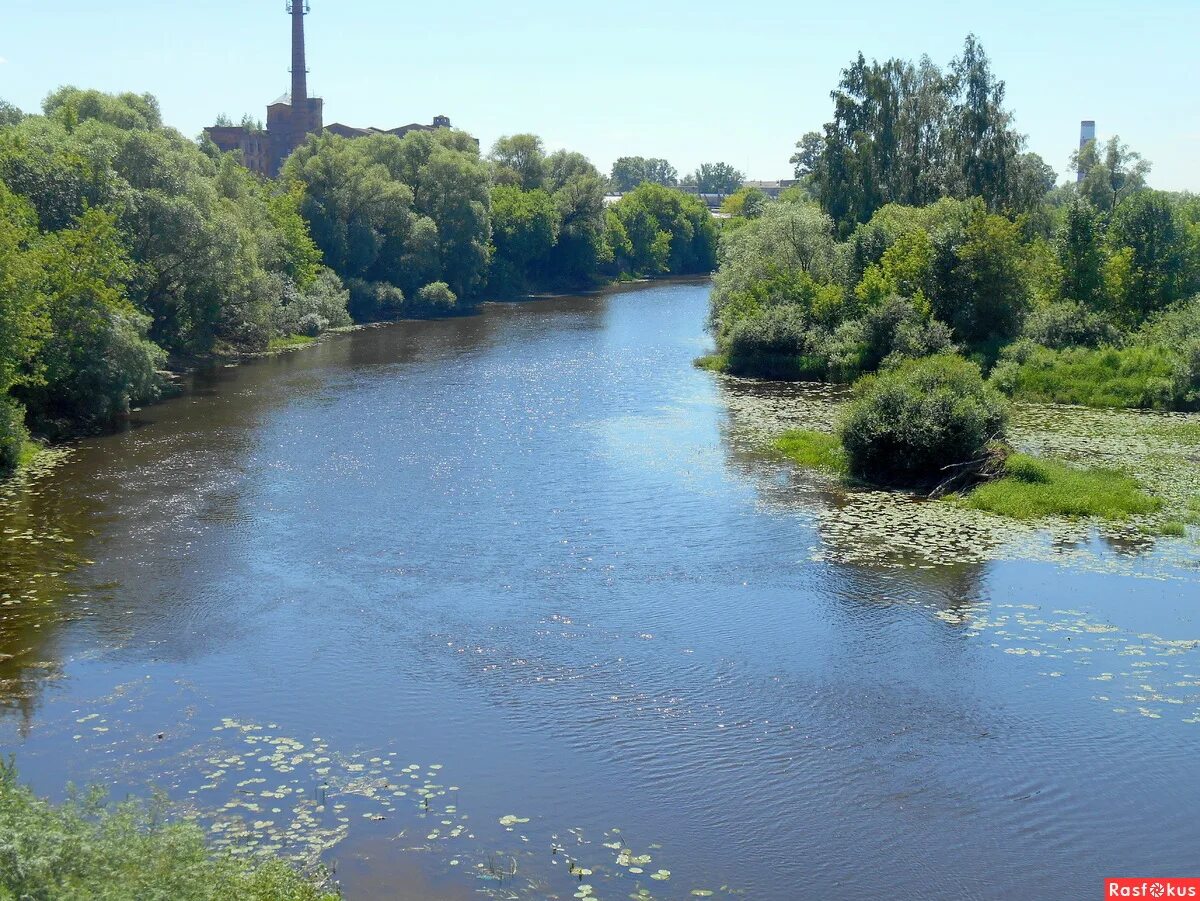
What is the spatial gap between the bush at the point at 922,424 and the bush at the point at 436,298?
51607 mm

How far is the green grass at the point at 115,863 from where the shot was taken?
10250 millimetres

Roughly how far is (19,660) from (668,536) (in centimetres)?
1349

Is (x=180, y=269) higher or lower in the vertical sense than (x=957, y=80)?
lower

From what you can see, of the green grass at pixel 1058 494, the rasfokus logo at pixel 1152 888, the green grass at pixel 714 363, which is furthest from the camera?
the green grass at pixel 714 363

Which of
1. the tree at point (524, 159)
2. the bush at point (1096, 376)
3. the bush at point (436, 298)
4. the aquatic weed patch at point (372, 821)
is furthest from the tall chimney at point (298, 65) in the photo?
the aquatic weed patch at point (372, 821)

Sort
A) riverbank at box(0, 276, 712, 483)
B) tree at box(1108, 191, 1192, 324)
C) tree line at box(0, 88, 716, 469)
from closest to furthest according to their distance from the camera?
riverbank at box(0, 276, 712, 483) → tree line at box(0, 88, 716, 469) → tree at box(1108, 191, 1192, 324)

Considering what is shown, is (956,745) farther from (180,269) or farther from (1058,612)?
(180,269)

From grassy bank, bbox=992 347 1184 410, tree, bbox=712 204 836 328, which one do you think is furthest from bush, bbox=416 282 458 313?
grassy bank, bbox=992 347 1184 410

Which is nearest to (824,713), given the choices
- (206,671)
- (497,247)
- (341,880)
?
(341,880)

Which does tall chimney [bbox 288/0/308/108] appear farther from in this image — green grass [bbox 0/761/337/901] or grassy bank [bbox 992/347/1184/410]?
green grass [bbox 0/761/337/901]

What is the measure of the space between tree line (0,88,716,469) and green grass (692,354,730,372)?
70.8 feet

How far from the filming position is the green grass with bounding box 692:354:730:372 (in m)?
53.5

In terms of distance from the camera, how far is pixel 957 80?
62625 millimetres

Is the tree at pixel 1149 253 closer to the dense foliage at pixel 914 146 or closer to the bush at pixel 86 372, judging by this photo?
the dense foliage at pixel 914 146
